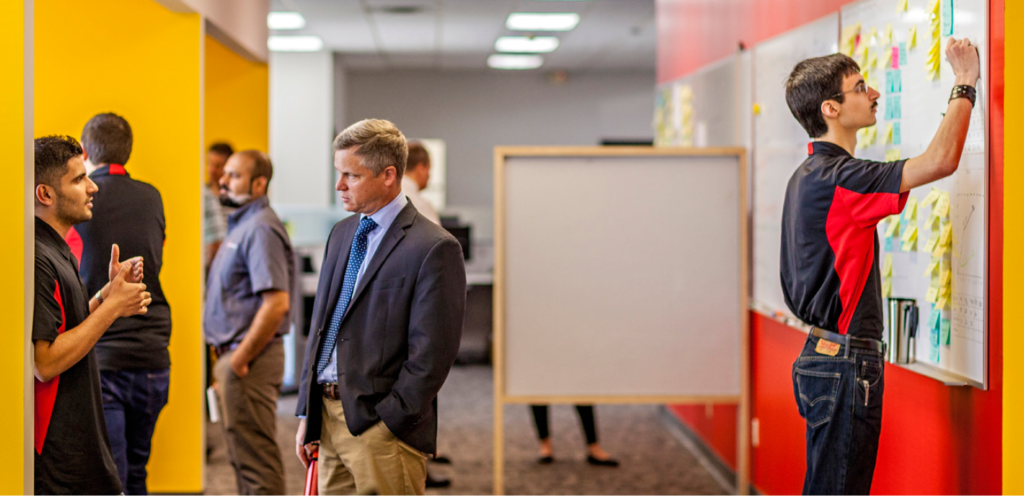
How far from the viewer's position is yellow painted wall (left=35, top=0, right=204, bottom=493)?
3.12 meters

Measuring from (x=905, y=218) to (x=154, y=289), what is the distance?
226cm

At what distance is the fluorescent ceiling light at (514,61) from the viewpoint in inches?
396

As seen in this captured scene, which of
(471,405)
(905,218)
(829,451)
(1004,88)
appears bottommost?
(471,405)

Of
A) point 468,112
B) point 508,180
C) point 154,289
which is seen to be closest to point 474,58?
point 468,112

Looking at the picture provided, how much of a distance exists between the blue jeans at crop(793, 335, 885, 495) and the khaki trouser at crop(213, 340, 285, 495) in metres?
1.93

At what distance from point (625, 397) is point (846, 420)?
1.63 m

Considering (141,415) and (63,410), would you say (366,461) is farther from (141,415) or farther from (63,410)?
(141,415)

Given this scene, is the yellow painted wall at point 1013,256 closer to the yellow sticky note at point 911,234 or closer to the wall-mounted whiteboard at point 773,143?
the yellow sticky note at point 911,234

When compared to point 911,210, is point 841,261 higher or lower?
Answer: lower

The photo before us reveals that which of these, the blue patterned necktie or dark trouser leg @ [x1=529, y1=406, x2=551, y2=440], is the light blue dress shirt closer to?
the blue patterned necktie

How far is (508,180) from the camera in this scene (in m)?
3.47

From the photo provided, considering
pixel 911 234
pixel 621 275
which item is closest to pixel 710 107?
pixel 621 275

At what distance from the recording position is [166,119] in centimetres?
339

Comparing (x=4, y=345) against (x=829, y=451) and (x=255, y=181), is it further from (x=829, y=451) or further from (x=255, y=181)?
(x=829, y=451)
